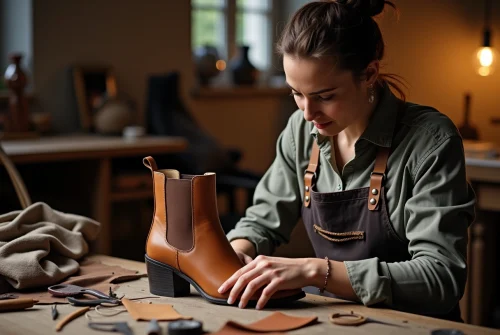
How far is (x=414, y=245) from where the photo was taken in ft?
4.99

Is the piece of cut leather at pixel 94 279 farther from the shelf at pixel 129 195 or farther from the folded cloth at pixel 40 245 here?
the shelf at pixel 129 195

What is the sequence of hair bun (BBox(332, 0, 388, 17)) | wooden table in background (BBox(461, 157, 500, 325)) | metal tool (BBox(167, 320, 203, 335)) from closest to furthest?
metal tool (BBox(167, 320, 203, 335))
hair bun (BBox(332, 0, 388, 17))
wooden table in background (BBox(461, 157, 500, 325))

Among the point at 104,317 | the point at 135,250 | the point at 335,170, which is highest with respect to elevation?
the point at 335,170

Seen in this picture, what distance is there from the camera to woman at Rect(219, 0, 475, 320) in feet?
4.70

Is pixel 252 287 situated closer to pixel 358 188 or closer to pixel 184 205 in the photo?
pixel 184 205

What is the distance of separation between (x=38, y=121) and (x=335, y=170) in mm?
2690

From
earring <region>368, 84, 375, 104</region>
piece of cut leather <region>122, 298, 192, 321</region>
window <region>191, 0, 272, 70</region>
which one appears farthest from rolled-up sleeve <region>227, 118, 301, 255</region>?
window <region>191, 0, 272, 70</region>

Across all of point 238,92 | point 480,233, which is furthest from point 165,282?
point 238,92

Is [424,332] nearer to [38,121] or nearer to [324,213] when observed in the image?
[324,213]

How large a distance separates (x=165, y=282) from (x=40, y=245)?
309mm

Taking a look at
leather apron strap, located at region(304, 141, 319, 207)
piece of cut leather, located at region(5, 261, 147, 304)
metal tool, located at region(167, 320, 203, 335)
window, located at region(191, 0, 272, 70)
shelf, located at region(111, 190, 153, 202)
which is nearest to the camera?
metal tool, located at region(167, 320, 203, 335)

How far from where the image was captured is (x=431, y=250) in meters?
1.47

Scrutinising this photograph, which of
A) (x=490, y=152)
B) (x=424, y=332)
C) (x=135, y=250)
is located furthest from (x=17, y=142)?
(x=424, y=332)

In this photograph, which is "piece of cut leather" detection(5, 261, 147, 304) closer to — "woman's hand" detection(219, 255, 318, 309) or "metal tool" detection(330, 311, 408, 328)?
"woman's hand" detection(219, 255, 318, 309)
